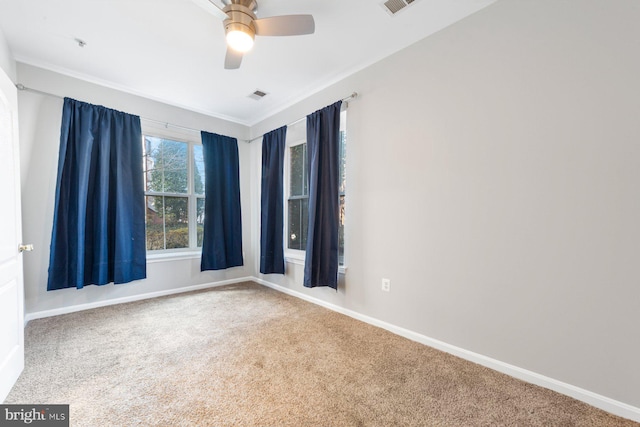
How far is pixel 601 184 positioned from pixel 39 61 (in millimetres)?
4898

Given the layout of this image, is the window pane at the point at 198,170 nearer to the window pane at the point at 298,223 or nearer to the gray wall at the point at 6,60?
the window pane at the point at 298,223

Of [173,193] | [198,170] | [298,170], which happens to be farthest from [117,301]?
[298,170]

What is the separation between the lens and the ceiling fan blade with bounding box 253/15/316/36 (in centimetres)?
176

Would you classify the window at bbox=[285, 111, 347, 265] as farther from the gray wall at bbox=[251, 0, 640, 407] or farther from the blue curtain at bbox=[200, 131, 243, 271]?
the gray wall at bbox=[251, 0, 640, 407]

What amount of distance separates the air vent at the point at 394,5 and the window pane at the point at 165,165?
125 inches

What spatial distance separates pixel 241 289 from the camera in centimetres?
386

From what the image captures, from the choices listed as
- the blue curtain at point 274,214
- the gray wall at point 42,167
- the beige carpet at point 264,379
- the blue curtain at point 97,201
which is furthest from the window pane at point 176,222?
the beige carpet at point 264,379

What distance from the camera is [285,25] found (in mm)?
1820

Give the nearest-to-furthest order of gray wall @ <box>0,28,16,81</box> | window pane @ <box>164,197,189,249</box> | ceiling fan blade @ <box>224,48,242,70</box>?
ceiling fan blade @ <box>224,48,242,70</box>, gray wall @ <box>0,28,16,81</box>, window pane @ <box>164,197,189,249</box>

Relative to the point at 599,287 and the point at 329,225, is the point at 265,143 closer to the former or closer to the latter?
the point at 329,225

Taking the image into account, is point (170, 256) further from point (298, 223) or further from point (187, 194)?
point (298, 223)

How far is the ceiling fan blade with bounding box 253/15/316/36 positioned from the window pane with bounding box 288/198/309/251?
2.02 metres

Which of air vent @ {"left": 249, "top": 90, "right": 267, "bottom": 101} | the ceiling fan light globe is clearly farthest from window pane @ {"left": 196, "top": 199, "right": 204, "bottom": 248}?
the ceiling fan light globe

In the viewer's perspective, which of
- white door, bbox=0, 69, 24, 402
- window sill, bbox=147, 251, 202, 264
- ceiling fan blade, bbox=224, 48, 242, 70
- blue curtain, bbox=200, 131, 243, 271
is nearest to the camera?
white door, bbox=0, 69, 24, 402
